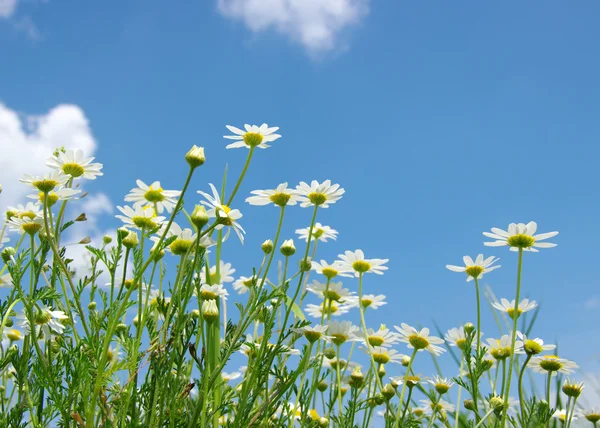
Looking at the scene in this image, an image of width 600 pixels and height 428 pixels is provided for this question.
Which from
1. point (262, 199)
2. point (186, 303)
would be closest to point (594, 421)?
point (262, 199)

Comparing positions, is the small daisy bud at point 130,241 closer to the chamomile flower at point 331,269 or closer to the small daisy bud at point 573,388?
the chamomile flower at point 331,269

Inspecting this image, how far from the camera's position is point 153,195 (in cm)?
222

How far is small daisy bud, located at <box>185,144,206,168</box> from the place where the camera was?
1.78 m

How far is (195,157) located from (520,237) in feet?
4.42

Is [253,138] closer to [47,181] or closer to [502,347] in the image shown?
[47,181]

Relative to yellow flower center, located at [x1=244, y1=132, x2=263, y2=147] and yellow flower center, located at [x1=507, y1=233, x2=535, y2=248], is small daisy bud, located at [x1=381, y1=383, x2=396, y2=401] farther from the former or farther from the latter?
yellow flower center, located at [x1=244, y1=132, x2=263, y2=147]

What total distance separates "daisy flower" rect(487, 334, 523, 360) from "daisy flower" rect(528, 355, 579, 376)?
13 cm

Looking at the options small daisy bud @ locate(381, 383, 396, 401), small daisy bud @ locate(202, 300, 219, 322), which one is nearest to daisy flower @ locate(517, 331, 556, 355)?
small daisy bud @ locate(381, 383, 396, 401)

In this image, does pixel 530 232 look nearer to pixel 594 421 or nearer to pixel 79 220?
pixel 594 421

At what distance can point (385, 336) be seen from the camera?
268 centimetres

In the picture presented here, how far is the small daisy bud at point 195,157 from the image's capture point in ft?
5.85

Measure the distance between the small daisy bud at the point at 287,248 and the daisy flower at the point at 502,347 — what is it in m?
0.95

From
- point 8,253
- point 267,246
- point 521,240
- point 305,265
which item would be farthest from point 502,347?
point 8,253

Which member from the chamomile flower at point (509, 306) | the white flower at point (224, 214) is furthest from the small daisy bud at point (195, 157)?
the chamomile flower at point (509, 306)
